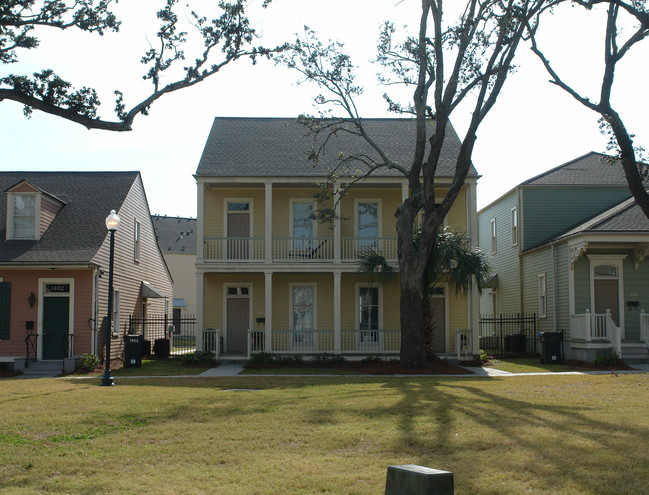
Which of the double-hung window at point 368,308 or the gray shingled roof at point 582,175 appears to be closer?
the double-hung window at point 368,308

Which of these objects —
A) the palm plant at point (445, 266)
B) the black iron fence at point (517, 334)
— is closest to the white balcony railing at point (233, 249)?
the palm plant at point (445, 266)

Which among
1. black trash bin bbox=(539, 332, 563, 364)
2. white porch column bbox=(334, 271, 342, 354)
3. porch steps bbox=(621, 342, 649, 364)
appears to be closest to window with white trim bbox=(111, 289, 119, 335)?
white porch column bbox=(334, 271, 342, 354)

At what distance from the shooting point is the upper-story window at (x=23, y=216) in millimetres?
21641

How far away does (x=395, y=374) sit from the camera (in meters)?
18.2

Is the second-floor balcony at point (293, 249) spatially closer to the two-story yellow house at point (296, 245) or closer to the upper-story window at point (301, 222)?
the two-story yellow house at point (296, 245)

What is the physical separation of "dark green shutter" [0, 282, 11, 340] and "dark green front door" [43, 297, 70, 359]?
3.44ft

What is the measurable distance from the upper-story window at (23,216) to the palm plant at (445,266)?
35.0 feet

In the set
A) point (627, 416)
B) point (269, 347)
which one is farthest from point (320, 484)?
point (269, 347)

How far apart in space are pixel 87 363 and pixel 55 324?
2015mm

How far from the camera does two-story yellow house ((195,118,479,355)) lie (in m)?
22.8

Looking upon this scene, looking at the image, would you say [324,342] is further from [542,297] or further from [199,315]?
[542,297]

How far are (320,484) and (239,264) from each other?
16297 millimetres

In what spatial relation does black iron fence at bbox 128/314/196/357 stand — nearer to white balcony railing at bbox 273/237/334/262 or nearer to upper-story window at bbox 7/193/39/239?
white balcony railing at bbox 273/237/334/262

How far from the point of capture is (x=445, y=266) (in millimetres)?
20672
